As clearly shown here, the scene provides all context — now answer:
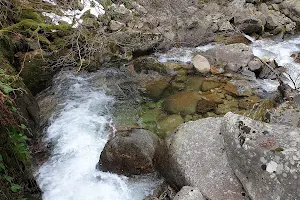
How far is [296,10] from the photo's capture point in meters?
11.1

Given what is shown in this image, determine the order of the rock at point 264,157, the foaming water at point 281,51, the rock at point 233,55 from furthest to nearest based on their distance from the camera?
the foaming water at point 281,51
the rock at point 233,55
the rock at point 264,157

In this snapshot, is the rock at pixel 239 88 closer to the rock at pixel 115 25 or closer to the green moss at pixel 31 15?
the rock at pixel 115 25

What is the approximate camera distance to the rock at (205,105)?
630 cm

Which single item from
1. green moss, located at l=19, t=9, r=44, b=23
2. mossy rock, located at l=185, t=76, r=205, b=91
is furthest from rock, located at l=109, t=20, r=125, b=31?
mossy rock, located at l=185, t=76, r=205, b=91

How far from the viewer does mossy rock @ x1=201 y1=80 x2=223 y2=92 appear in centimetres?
710

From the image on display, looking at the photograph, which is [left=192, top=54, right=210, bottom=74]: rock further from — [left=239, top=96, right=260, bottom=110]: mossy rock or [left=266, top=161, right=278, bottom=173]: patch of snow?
[left=266, top=161, right=278, bottom=173]: patch of snow

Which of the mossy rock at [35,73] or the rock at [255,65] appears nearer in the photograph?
the mossy rock at [35,73]

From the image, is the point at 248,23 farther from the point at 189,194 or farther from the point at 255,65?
the point at 189,194

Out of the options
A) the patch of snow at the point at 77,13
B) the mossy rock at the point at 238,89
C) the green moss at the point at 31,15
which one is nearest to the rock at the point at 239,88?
the mossy rock at the point at 238,89

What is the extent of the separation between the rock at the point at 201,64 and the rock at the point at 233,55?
460 mm

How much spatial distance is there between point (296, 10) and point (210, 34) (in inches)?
156

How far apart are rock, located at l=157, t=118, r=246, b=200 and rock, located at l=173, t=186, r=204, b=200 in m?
0.10

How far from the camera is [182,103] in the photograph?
21.4 feet

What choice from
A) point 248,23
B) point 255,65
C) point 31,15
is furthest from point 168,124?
point 248,23
